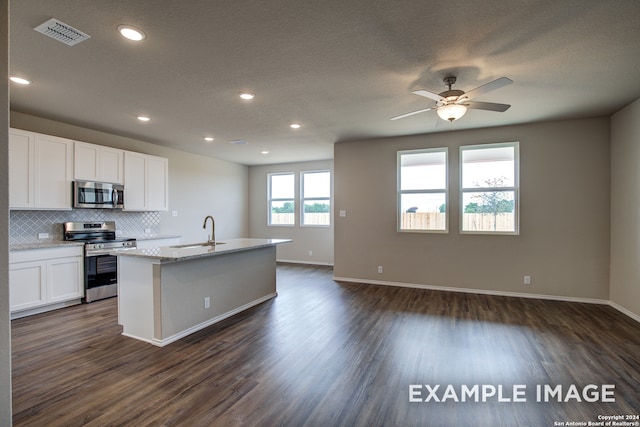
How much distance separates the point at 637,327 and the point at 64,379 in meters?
5.65

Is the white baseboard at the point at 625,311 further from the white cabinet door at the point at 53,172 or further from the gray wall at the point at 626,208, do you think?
the white cabinet door at the point at 53,172

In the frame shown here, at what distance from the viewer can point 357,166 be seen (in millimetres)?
5809

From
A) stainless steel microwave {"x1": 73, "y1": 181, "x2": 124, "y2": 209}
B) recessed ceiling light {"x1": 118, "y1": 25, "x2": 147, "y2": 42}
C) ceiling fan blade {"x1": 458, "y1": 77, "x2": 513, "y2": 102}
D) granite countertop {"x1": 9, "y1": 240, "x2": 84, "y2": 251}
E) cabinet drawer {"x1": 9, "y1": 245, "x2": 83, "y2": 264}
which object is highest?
recessed ceiling light {"x1": 118, "y1": 25, "x2": 147, "y2": 42}

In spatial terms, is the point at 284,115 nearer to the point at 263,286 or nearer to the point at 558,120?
the point at 263,286

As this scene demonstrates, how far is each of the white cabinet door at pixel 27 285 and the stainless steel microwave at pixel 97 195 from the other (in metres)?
0.98

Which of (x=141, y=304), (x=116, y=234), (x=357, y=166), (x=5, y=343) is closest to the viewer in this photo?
(x=5, y=343)

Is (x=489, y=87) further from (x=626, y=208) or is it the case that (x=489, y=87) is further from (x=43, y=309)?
(x=43, y=309)

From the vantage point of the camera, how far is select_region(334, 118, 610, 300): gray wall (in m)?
4.39

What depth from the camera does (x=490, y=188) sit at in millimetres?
4898

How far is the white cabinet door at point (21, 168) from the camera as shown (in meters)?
3.78

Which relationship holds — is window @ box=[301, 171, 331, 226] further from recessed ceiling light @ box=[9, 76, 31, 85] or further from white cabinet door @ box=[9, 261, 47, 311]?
recessed ceiling light @ box=[9, 76, 31, 85]

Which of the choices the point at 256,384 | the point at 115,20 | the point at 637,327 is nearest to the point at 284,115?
the point at 115,20

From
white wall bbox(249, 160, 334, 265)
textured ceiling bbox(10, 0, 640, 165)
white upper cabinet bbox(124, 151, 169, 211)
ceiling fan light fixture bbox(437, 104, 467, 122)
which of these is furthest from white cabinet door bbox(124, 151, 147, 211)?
ceiling fan light fixture bbox(437, 104, 467, 122)

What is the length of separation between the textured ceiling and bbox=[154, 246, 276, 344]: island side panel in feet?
6.26
